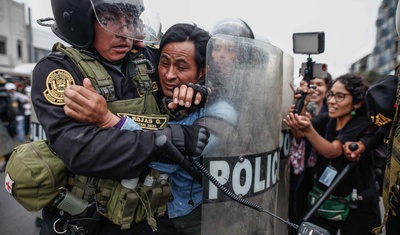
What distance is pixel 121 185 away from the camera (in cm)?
139

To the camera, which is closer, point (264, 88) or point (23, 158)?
point (23, 158)

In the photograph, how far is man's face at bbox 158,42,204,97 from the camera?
1.58 m

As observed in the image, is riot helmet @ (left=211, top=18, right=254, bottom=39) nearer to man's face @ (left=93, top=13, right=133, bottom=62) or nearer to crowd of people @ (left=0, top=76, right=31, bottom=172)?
man's face @ (left=93, top=13, right=133, bottom=62)

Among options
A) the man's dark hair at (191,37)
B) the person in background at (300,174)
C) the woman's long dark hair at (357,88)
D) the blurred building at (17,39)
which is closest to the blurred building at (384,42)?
the blurred building at (17,39)

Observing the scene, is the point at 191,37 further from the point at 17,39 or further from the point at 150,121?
the point at 17,39

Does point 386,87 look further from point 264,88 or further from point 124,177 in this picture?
point 124,177

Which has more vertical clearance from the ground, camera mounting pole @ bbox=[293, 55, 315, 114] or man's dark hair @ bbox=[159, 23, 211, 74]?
man's dark hair @ bbox=[159, 23, 211, 74]

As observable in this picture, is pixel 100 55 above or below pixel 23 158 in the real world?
above

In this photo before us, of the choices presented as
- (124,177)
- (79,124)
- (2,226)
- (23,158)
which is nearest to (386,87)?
(124,177)

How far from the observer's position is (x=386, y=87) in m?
1.88

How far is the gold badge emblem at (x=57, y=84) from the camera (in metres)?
1.26

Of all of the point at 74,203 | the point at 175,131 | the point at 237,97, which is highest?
the point at 237,97

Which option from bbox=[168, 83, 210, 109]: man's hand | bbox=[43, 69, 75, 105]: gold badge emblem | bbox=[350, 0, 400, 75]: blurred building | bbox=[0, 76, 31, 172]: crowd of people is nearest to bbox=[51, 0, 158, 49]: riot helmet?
bbox=[43, 69, 75, 105]: gold badge emblem

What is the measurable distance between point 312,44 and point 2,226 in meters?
3.68
